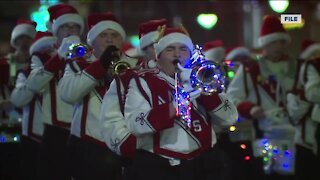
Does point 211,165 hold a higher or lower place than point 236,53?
lower

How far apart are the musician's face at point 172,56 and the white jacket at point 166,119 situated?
0.17 ft

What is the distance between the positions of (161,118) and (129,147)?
0.51 m

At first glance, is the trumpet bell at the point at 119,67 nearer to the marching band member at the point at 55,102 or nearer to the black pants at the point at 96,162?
the black pants at the point at 96,162

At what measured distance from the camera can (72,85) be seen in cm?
601

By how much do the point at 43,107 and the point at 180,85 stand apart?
2808 mm

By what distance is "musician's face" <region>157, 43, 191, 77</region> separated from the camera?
4.77m

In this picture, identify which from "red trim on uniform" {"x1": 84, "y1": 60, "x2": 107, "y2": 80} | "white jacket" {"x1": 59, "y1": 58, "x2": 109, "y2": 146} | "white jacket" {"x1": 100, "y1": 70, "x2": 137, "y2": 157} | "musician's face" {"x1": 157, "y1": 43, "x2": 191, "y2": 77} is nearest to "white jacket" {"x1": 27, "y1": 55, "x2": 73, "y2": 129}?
"white jacket" {"x1": 59, "y1": 58, "x2": 109, "y2": 146}

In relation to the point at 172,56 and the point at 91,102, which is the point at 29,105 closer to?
the point at 91,102

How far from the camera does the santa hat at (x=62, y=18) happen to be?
22.0 ft

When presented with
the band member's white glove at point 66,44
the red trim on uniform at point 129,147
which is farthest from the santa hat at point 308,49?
the red trim on uniform at point 129,147

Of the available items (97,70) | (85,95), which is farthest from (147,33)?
(85,95)

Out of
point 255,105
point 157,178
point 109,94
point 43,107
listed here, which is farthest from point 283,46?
point 157,178

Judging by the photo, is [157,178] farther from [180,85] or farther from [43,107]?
[43,107]

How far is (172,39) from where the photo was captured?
4.85 metres
